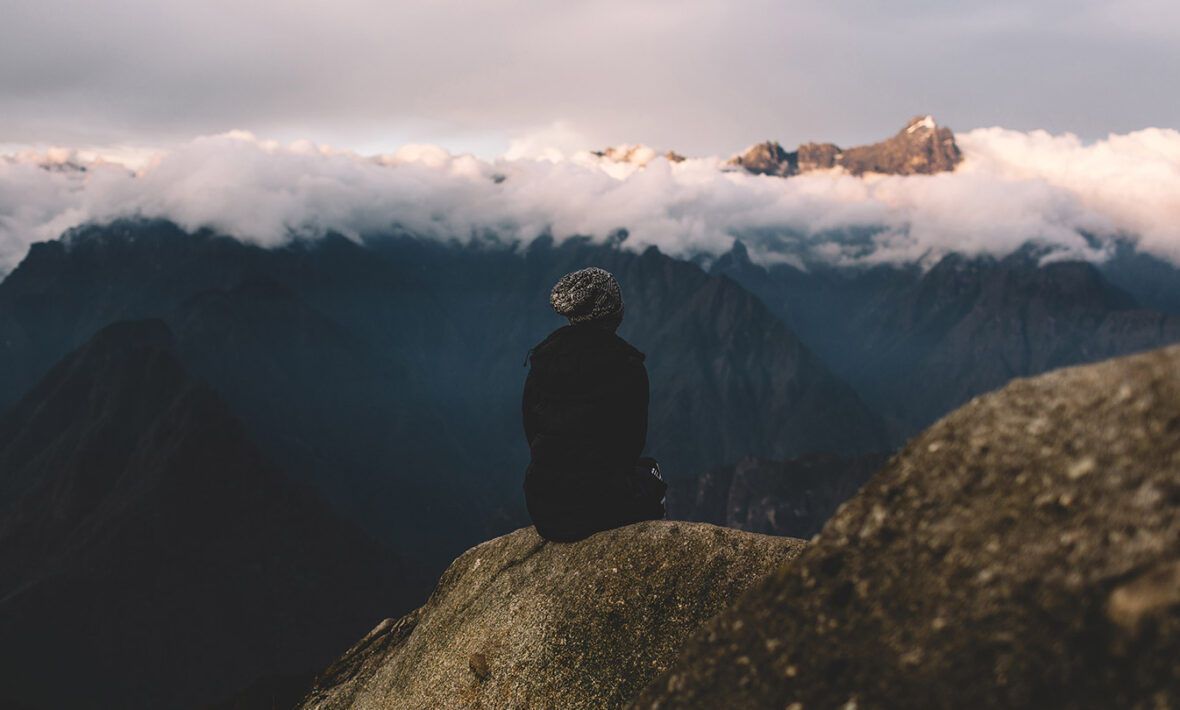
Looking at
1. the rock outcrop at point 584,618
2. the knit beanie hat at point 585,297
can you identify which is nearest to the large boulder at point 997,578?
the rock outcrop at point 584,618

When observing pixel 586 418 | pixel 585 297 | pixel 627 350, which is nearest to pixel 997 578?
pixel 586 418

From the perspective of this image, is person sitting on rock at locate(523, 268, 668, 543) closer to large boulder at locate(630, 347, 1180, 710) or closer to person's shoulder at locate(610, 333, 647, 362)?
person's shoulder at locate(610, 333, 647, 362)

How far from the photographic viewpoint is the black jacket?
29.9 feet

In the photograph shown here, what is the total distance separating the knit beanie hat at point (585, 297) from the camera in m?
9.47

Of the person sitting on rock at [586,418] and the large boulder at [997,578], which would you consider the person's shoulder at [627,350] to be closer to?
the person sitting on rock at [586,418]

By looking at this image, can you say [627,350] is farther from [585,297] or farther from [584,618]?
[584,618]

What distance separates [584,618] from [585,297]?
413cm

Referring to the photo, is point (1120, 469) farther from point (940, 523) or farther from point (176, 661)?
point (176, 661)

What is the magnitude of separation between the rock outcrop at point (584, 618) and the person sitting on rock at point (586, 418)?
1.54 feet

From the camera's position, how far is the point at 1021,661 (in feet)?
10.8

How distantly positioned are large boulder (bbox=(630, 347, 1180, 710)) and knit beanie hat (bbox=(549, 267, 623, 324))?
5.34 meters

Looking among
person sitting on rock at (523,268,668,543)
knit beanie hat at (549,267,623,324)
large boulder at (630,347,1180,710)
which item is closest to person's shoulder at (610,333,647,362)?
person sitting on rock at (523,268,668,543)

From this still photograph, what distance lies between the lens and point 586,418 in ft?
29.9

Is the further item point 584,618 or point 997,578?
point 584,618
